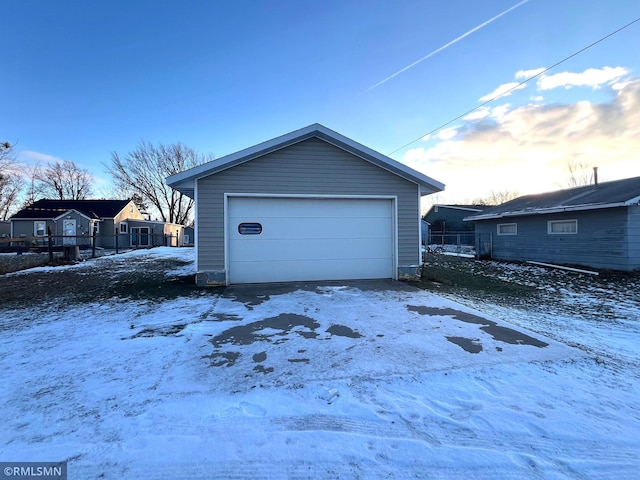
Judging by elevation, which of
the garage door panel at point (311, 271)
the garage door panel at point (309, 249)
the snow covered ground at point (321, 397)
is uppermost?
the garage door panel at point (309, 249)

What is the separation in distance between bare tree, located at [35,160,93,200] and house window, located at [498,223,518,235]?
4453 centimetres

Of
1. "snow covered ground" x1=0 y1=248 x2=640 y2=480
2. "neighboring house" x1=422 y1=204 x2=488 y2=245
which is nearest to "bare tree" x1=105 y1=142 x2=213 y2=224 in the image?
"neighboring house" x1=422 y1=204 x2=488 y2=245

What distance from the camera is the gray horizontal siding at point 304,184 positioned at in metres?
7.06

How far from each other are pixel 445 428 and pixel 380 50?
10.8m

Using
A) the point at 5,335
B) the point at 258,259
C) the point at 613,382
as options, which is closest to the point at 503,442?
the point at 613,382

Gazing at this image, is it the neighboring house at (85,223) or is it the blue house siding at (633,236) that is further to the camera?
the neighboring house at (85,223)

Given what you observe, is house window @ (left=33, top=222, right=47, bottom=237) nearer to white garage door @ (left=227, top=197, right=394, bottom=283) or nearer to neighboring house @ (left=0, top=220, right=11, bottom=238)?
neighboring house @ (left=0, top=220, right=11, bottom=238)

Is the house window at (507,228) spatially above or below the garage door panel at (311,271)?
above

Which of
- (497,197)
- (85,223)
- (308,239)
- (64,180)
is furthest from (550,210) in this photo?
(64,180)

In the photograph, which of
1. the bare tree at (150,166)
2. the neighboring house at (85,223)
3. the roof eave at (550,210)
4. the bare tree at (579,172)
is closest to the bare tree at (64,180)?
the bare tree at (150,166)

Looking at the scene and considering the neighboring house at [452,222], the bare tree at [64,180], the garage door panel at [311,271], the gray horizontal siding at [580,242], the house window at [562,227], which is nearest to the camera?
the garage door panel at [311,271]

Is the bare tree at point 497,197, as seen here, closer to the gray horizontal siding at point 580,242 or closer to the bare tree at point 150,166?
the gray horizontal siding at point 580,242

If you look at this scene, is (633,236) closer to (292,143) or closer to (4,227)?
(292,143)

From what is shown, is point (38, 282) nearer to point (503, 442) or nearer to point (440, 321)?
point (440, 321)
